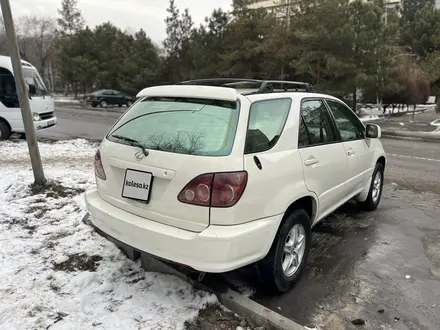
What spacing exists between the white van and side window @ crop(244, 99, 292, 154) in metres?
9.27

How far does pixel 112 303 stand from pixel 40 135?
11.5 meters

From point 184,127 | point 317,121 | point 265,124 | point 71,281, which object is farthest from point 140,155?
point 317,121

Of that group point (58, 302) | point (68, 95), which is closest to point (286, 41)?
point (58, 302)

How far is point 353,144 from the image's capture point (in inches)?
165

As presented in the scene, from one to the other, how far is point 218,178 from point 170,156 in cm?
40

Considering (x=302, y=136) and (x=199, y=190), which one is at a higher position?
(x=302, y=136)

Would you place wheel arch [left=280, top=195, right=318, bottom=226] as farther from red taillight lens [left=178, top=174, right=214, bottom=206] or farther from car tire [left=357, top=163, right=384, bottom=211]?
car tire [left=357, top=163, right=384, bottom=211]

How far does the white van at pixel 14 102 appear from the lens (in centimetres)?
1044

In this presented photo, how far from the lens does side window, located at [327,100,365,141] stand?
405 cm

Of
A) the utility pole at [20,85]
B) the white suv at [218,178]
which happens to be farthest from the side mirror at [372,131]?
the utility pole at [20,85]

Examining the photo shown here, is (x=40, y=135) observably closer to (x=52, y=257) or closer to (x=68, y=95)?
(x=52, y=257)

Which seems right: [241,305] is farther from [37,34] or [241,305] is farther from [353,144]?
[37,34]

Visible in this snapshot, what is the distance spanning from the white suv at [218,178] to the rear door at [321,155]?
2cm

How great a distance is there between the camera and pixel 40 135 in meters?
12.8
